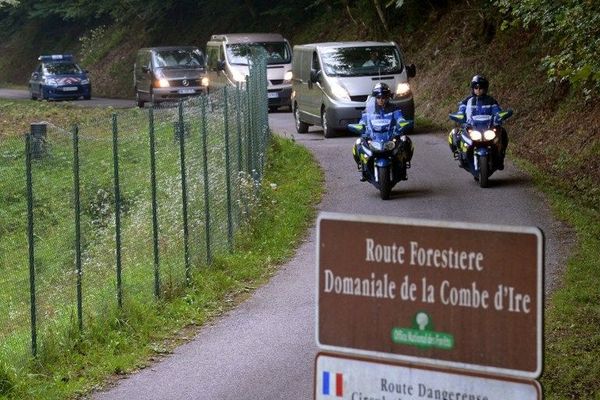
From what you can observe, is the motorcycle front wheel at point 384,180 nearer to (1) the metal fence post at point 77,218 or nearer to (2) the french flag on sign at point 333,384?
(1) the metal fence post at point 77,218

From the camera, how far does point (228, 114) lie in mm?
14406

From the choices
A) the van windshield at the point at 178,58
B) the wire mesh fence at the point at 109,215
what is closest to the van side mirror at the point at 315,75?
the wire mesh fence at the point at 109,215

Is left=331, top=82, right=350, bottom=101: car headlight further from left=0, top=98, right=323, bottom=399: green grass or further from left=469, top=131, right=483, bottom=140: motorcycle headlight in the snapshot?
left=0, top=98, right=323, bottom=399: green grass

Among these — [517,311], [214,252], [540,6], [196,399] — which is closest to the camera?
[517,311]

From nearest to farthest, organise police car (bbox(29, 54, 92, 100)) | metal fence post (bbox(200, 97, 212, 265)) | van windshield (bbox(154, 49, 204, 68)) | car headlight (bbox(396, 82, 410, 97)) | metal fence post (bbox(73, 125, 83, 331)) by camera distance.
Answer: metal fence post (bbox(73, 125, 83, 331))
metal fence post (bbox(200, 97, 212, 265))
car headlight (bbox(396, 82, 410, 97))
van windshield (bbox(154, 49, 204, 68))
police car (bbox(29, 54, 92, 100))

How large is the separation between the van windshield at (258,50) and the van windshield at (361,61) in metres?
7.73

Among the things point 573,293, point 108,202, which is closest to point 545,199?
point 573,293

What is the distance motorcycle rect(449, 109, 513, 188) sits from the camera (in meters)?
17.2

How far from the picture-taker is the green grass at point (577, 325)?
305 inches

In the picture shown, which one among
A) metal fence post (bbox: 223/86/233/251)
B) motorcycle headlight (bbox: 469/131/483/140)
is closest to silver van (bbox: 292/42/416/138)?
motorcycle headlight (bbox: 469/131/483/140)

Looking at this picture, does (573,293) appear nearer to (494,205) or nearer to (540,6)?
(494,205)

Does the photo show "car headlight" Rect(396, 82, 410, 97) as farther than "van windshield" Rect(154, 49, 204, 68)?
No

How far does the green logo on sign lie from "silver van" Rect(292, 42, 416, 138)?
20869 millimetres

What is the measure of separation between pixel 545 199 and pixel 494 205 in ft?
2.70
